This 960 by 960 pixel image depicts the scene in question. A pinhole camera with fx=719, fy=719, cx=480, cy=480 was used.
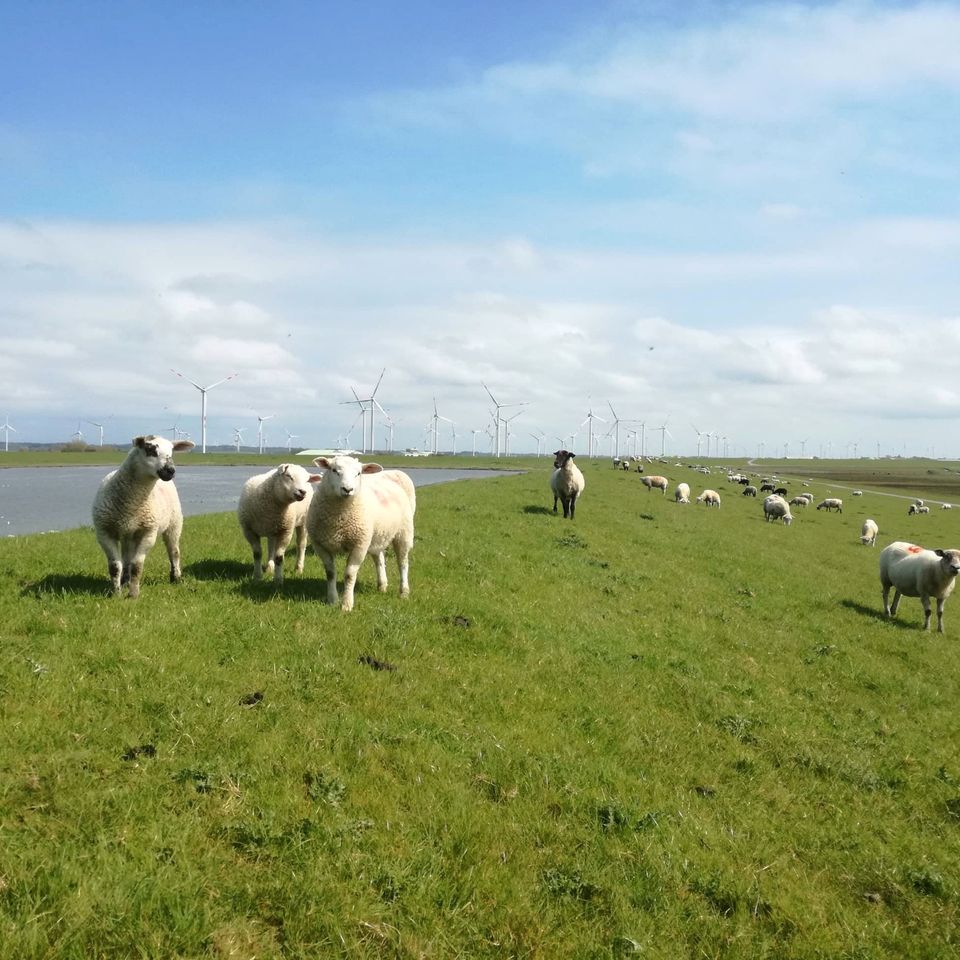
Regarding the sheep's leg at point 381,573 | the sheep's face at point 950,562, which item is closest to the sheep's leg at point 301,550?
the sheep's leg at point 381,573

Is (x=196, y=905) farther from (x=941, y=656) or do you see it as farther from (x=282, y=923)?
(x=941, y=656)

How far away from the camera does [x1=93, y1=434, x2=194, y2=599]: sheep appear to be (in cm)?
1080

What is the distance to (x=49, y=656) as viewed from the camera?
7949 millimetres

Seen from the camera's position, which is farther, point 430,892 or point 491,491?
point 491,491

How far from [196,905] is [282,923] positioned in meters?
0.59

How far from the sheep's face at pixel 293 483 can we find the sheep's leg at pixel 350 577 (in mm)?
1396

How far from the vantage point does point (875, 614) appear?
20672 mm

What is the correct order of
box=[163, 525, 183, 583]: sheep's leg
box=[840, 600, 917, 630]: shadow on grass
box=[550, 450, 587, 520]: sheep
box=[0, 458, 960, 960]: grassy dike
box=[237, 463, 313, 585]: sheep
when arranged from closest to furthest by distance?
box=[0, 458, 960, 960]: grassy dike < box=[163, 525, 183, 583]: sheep's leg < box=[237, 463, 313, 585]: sheep < box=[840, 600, 917, 630]: shadow on grass < box=[550, 450, 587, 520]: sheep

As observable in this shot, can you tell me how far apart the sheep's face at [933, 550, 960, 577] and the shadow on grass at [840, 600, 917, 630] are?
5.71 feet

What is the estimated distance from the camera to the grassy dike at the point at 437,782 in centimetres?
511

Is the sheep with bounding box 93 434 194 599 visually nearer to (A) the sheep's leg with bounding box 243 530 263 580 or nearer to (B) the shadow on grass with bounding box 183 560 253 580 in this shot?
(B) the shadow on grass with bounding box 183 560 253 580

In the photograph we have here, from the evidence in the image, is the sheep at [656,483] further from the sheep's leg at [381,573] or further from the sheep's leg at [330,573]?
the sheep's leg at [330,573]

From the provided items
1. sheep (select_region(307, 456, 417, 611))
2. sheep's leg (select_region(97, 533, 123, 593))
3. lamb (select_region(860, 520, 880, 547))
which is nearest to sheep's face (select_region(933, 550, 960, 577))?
sheep (select_region(307, 456, 417, 611))

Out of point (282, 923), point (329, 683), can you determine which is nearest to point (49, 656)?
point (329, 683)
